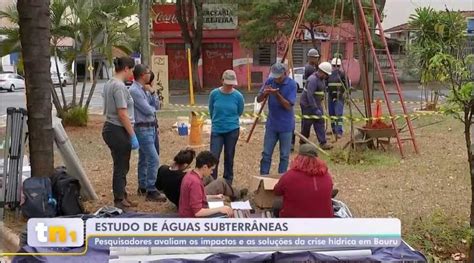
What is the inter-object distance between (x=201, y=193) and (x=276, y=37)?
82.3 feet

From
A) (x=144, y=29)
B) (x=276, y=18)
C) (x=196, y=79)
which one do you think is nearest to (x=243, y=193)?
(x=144, y=29)

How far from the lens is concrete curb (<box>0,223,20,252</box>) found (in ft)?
17.8

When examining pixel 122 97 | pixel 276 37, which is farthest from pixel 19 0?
pixel 276 37

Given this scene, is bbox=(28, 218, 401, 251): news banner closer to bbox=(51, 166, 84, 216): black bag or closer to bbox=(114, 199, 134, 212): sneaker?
bbox=(51, 166, 84, 216): black bag

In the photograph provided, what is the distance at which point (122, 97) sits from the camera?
6.17m

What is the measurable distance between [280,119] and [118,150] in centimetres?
227

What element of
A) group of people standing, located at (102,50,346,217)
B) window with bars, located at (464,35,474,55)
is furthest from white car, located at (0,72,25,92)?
window with bars, located at (464,35,474,55)

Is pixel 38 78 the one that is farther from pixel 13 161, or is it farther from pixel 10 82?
pixel 10 82

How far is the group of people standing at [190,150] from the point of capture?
5141 millimetres

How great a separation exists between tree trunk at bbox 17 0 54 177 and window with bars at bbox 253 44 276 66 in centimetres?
2798

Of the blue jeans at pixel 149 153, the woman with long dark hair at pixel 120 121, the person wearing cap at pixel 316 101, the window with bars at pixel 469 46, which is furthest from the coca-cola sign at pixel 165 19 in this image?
the woman with long dark hair at pixel 120 121

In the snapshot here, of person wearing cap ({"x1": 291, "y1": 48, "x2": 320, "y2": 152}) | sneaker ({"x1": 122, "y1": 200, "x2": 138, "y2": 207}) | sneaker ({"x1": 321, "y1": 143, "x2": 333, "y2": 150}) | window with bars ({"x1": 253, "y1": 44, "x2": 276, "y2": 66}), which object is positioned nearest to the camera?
sneaker ({"x1": 122, "y1": 200, "x2": 138, "y2": 207})

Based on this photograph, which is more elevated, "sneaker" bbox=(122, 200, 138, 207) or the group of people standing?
the group of people standing

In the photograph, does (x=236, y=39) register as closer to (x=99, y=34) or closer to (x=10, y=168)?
(x=99, y=34)
